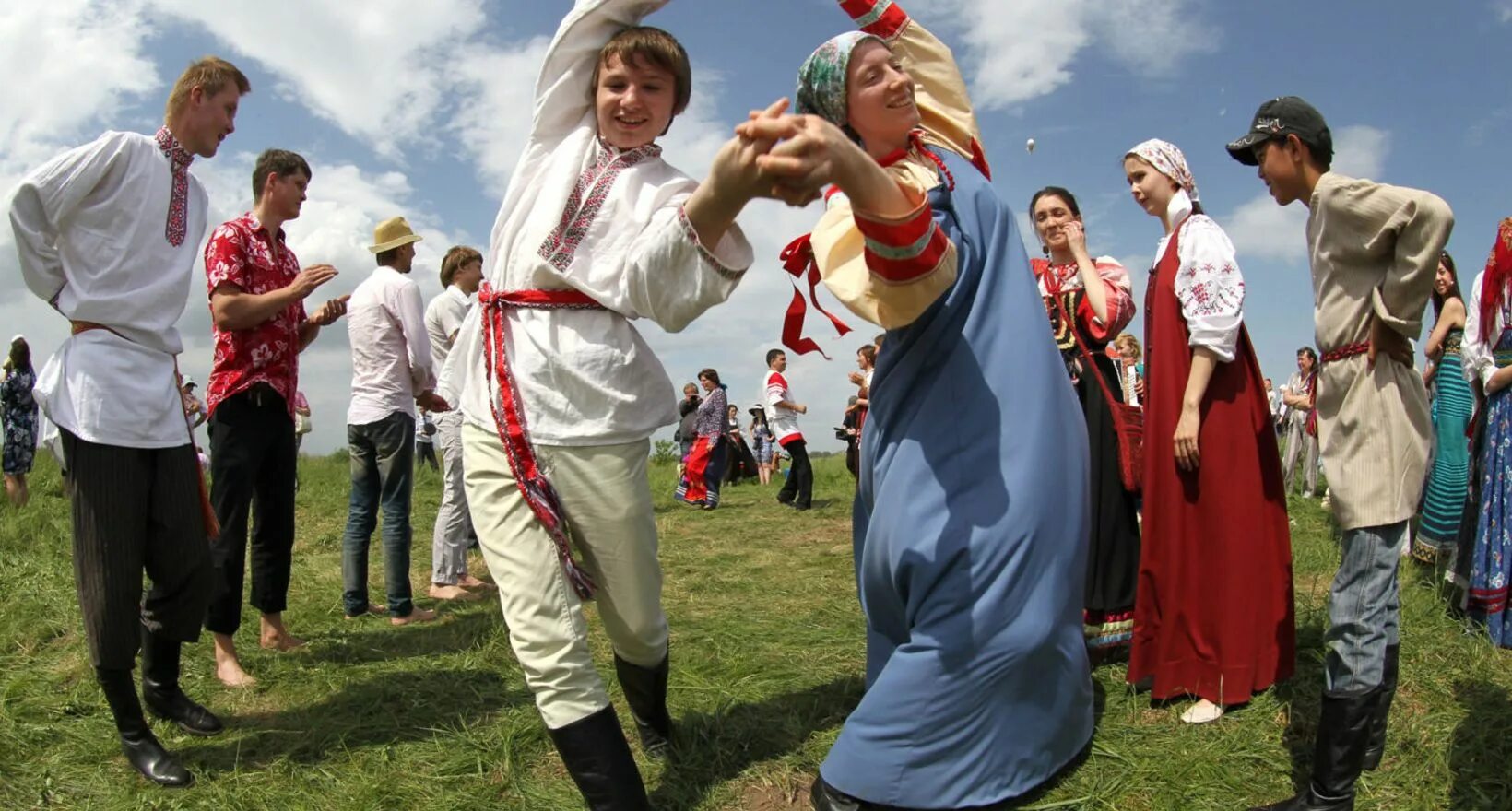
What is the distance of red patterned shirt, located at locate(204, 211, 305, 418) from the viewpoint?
353 centimetres

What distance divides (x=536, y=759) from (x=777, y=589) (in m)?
2.70

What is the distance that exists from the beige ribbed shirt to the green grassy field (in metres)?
0.73

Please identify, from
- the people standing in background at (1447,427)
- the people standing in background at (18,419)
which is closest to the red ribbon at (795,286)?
the people standing in background at (1447,427)

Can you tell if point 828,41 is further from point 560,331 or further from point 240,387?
point 240,387

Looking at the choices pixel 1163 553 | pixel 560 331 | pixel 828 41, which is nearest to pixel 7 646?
pixel 560 331

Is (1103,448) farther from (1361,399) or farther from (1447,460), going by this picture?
(1447,460)

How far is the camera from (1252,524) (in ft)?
9.42

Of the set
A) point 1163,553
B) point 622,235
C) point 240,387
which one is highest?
Result: point 622,235

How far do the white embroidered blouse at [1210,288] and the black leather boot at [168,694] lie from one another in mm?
3316

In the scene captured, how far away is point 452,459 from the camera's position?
5.48m

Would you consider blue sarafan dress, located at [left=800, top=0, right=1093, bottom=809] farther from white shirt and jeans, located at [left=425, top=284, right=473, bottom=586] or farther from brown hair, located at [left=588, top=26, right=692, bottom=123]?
white shirt and jeans, located at [left=425, top=284, right=473, bottom=586]

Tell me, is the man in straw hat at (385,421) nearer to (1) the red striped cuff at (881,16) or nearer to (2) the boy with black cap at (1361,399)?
(1) the red striped cuff at (881,16)

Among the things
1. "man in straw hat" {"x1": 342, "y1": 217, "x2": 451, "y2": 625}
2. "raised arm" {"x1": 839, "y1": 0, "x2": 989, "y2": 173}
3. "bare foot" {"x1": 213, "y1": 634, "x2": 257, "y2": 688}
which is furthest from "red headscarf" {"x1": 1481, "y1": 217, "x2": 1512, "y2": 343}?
"bare foot" {"x1": 213, "y1": 634, "x2": 257, "y2": 688}

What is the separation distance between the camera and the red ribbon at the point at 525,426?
2.28m
